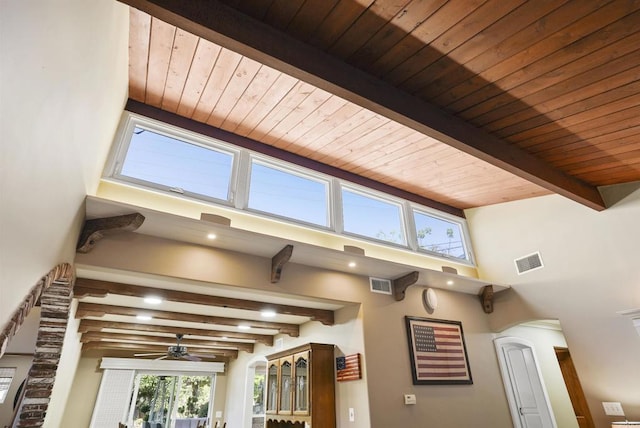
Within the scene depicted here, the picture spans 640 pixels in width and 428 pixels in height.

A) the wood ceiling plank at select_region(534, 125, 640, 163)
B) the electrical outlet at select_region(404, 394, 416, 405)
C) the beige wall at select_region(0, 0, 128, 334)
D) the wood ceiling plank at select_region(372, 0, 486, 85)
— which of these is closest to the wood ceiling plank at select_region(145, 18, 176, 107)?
the beige wall at select_region(0, 0, 128, 334)

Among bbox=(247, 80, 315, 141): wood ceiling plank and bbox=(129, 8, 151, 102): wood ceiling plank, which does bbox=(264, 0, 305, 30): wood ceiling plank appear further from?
bbox=(129, 8, 151, 102): wood ceiling plank

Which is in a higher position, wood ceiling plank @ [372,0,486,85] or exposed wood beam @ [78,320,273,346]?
wood ceiling plank @ [372,0,486,85]

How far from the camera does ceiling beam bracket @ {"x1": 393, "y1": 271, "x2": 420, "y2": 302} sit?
4824mm

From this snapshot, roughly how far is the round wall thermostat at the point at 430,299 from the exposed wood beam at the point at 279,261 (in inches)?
90.8

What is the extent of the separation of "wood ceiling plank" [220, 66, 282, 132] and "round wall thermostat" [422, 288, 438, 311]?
346 cm

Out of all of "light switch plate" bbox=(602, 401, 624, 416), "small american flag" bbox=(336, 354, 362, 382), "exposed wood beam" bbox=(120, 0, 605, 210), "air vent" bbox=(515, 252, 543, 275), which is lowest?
"light switch plate" bbox=(602, 401, 624, 416)

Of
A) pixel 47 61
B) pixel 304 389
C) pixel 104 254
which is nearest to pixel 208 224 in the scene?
pixel 104 254

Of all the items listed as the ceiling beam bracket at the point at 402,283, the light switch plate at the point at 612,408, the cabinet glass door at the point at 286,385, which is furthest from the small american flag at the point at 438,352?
the cabinet glass door at the point at 286,385

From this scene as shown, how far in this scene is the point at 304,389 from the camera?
4.68 metres

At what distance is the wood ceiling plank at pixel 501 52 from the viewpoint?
234 centimetres

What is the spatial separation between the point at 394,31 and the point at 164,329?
561 cm

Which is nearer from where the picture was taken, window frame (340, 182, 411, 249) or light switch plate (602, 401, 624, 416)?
light switch plate (602, 401, 624, 416)

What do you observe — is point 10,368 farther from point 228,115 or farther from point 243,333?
point 228,115

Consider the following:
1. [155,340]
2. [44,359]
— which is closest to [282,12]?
[44,359]
